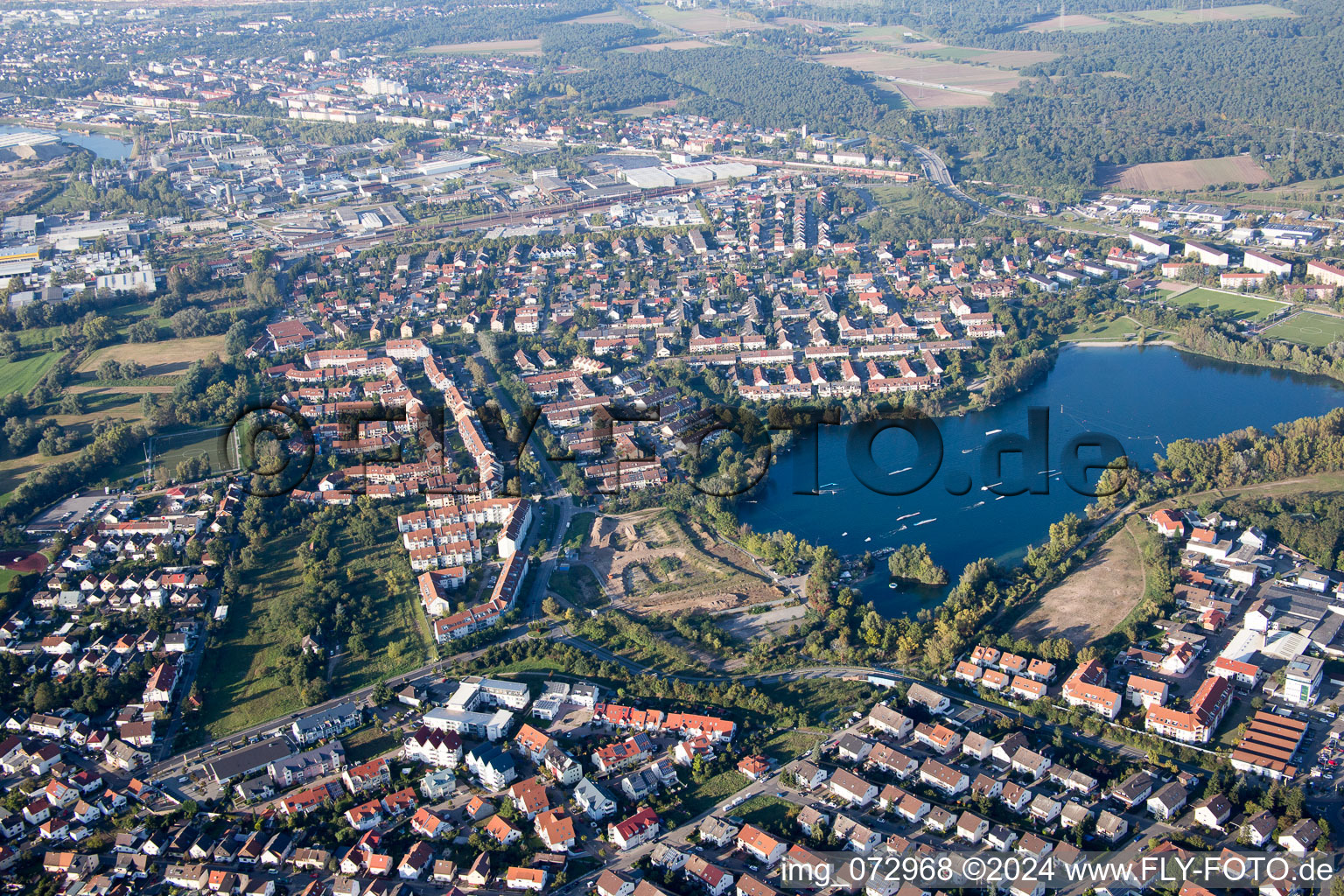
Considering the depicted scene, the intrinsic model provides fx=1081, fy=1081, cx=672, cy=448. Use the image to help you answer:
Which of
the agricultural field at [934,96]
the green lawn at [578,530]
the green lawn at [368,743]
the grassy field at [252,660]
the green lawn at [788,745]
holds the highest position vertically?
the agricultural field at [934,96]

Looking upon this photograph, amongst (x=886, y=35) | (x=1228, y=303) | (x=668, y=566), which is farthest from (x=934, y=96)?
(x=668, y=566)

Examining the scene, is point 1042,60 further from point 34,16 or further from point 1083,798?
point 34,16

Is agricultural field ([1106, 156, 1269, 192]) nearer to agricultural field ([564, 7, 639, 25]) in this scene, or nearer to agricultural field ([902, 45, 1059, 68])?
agricultural field ([902, 45, 1059, 68])

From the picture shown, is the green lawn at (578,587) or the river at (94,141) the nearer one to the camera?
the green lawn at (578,587)

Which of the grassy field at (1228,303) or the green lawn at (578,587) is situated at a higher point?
the grassy field at (1228,303)

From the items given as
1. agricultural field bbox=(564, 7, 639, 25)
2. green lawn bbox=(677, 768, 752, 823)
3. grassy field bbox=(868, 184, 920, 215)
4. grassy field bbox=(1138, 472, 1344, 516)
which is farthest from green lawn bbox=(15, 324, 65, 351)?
agricultural field bbox=(564, 7, 639, 25)

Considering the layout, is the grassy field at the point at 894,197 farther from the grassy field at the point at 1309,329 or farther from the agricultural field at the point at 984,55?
the agricultural field at the point at 984,55

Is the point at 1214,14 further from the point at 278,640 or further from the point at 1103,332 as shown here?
the point at 278,640

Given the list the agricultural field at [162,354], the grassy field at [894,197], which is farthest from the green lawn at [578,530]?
the grassy field at [894,197]
